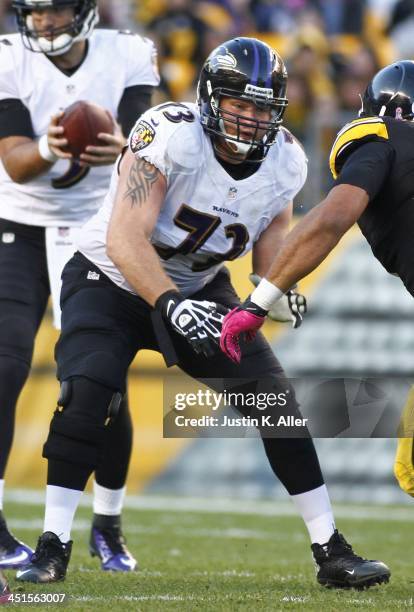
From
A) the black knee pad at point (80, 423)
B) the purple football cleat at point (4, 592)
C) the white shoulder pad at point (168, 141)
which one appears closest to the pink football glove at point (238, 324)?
the black knee pad at point (80, 423)

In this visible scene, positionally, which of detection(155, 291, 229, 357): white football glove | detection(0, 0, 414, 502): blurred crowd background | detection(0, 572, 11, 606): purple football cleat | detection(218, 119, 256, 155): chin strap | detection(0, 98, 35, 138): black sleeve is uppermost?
detection(218, 119, 256, 155): chin strap

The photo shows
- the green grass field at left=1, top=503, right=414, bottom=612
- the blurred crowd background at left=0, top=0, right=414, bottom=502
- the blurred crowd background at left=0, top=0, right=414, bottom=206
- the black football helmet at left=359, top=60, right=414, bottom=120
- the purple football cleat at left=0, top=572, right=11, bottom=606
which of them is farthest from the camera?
the blurred crowd background at left=0, top=0, right=414, bottom=206

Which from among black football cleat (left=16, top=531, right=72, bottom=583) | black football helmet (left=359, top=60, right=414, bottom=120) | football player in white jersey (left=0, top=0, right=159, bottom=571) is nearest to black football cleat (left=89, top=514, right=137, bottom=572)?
football player in white jersey (left=0, top=0, right=159, bottom=571)

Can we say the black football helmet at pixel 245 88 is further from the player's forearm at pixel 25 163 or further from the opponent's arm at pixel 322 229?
the player's forearm at pixel 25 163

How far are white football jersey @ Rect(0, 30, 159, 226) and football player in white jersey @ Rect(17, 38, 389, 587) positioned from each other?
64 cm

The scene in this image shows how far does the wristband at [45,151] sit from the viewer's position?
14.8 feet

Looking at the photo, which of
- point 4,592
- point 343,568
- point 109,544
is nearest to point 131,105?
point 109,544

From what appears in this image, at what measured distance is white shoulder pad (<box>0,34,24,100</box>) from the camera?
4.68 metres

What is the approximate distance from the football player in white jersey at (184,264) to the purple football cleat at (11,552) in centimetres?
56

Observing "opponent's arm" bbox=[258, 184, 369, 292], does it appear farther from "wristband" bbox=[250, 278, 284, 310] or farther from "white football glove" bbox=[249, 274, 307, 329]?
"white football glove" bbox=[249, 274, 307, 329]

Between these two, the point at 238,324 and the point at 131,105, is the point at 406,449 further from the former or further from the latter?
the point at 131,105

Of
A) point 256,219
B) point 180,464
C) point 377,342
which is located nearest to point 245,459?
point 180,464

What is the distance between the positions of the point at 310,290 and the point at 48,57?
180 inches

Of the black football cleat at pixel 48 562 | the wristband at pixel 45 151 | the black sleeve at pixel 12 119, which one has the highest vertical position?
the black sleeve at pixel 12 119
